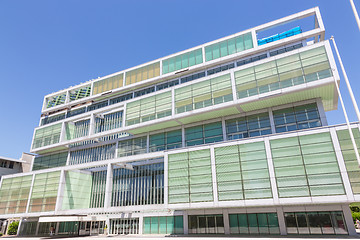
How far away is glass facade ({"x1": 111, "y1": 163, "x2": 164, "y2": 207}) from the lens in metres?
40.5

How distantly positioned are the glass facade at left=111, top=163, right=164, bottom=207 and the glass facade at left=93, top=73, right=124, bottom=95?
18.5 meters

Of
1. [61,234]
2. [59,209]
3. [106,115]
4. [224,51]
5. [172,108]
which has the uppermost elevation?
[224,51]

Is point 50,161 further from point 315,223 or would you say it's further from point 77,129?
point 315,223

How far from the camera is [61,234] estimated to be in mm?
45594

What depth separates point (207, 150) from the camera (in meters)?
33.1

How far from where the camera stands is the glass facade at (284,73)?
31062mm

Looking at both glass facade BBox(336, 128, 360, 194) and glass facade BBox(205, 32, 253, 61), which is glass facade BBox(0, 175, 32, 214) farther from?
glass facade BBox(336, 128, 360, 194)

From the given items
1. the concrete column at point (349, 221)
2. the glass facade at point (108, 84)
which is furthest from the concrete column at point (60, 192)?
the concrete column at point (349, 221)

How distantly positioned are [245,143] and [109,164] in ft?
82.6

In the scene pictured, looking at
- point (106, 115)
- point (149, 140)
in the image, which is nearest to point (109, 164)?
point (149, 140)

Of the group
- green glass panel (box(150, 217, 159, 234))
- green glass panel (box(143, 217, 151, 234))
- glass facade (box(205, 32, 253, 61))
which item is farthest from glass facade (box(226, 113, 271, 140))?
green glass panel (box(143, 217, 151, 234))

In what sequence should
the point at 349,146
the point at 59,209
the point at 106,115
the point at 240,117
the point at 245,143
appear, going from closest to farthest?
the point at 349,146
the point at 245,143
the point at 240,117
the point at 59,209
the point at 106,115

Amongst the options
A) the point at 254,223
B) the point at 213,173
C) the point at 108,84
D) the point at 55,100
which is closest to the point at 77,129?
the point at 108,84

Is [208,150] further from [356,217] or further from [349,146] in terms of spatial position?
[356,217]
